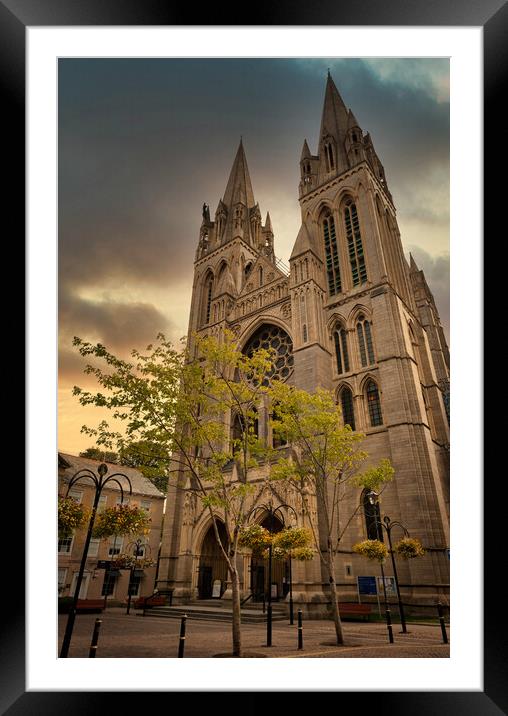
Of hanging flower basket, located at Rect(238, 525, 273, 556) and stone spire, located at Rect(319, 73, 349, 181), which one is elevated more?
stone spire, located at Rect(319, 73, 349, 181)

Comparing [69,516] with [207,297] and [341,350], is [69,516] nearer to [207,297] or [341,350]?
[341,350]

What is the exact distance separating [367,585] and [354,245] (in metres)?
16.9

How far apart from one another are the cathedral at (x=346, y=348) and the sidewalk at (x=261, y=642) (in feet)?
11.6

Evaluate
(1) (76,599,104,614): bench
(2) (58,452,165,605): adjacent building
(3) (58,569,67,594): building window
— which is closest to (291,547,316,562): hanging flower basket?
(2) (58,452,165,605): adjacent building

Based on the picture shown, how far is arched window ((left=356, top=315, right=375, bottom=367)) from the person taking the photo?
20.0 m

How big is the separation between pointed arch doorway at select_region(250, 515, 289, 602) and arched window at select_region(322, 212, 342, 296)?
12698mm

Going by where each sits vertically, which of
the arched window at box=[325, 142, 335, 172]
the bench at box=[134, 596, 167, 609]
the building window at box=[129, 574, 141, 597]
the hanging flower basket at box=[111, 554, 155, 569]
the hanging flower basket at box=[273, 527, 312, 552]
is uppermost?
the arched window at box=[325, 142, 335, 172]

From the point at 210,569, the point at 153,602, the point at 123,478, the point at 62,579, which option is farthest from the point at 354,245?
the point at 62,579

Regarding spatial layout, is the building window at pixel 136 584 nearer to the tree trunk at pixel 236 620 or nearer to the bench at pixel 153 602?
the bench at pixel 153 602

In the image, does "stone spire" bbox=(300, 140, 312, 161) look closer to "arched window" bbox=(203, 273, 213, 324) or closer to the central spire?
the central spire

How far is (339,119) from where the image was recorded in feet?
96.0
